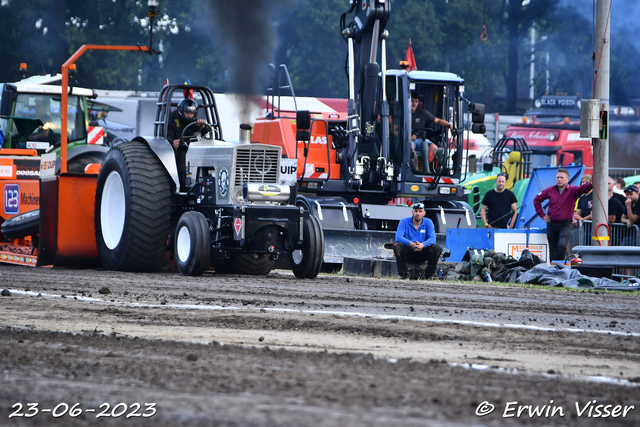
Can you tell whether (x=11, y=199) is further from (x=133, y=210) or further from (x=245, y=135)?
(x=245, y=135)

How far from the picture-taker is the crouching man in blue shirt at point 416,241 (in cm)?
1230

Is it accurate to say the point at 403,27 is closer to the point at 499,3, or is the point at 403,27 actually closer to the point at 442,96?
the point at 499,3

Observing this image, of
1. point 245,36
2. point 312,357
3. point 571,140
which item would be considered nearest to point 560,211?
point 245,36

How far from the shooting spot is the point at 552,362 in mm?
4801

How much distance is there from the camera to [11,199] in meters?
13.2

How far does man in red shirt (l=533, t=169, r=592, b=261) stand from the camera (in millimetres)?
12688

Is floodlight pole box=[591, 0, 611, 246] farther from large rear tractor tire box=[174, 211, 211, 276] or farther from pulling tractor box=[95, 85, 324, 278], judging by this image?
large rear tractor tire box=[174, 211, 211, 276]

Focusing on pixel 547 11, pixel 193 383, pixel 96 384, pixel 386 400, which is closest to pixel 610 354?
pixel 386 400

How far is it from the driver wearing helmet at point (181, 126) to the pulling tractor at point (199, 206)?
6cm

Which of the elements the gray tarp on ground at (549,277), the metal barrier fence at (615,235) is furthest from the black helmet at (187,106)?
the metal barrier fence at (615,235)

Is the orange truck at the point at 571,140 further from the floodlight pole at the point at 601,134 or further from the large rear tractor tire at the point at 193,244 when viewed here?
the large rear tractor tire at the point at 193,244

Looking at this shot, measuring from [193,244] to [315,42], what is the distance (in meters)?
37.1

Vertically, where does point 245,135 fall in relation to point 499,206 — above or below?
above

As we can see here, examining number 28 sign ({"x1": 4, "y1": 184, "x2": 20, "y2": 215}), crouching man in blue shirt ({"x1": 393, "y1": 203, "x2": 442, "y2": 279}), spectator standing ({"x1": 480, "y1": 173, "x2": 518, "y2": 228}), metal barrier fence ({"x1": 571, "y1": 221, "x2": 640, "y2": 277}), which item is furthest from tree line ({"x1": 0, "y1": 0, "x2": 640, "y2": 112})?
crouching man in blue shirt ({"x1": 393, "y1": 203, "x2": 442, "y2": 279})
